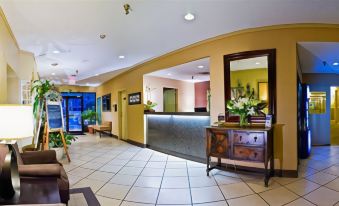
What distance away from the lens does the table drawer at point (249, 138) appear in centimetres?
301

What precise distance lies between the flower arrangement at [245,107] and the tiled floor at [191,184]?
0.97 metres

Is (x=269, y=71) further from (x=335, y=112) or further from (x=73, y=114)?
(x=73, y=114)

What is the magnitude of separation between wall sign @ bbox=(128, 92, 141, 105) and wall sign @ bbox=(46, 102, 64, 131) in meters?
2.12

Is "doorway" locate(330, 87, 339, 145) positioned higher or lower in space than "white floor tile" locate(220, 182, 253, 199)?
higher

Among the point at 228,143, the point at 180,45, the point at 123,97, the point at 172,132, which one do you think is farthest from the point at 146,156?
the point at 123,97

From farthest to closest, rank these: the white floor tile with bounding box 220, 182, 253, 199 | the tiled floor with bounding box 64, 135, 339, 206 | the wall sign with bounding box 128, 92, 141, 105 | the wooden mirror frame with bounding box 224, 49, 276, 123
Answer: the wall sign with bounding box 128, 92, 141, 105 < the wooden mirror frame with bounding box 224, 49, 276, 123 < the white floor tile with bounding box 220, 182, 253, 199 < the tiled floor with bounding box 64, 135, 339, 206

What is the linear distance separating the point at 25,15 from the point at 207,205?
3.32m

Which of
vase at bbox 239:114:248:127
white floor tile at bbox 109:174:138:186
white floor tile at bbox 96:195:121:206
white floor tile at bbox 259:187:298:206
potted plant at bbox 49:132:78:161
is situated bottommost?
white floor tile at bbox 109:174:138:186

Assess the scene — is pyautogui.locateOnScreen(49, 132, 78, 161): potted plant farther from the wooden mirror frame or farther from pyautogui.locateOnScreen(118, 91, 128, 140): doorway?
the wooden mirror frame

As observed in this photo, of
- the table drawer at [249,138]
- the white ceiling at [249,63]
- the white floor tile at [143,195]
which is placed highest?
the white ceiling at [249,63]

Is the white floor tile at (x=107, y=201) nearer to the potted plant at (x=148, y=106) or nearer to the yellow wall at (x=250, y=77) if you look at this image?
the yellow wall at (x=250, y=77)

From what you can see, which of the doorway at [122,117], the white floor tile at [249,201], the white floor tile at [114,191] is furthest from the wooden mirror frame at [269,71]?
the doorway at [122,117]

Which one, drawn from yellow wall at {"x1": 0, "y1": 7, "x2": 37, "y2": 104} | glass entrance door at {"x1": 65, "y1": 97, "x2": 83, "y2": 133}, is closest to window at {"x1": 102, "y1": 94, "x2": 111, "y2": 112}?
glass entrance door at {"x1": 65, "y1": 97, "x2": 83, "y2": 133}

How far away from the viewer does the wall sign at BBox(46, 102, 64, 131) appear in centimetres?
460
